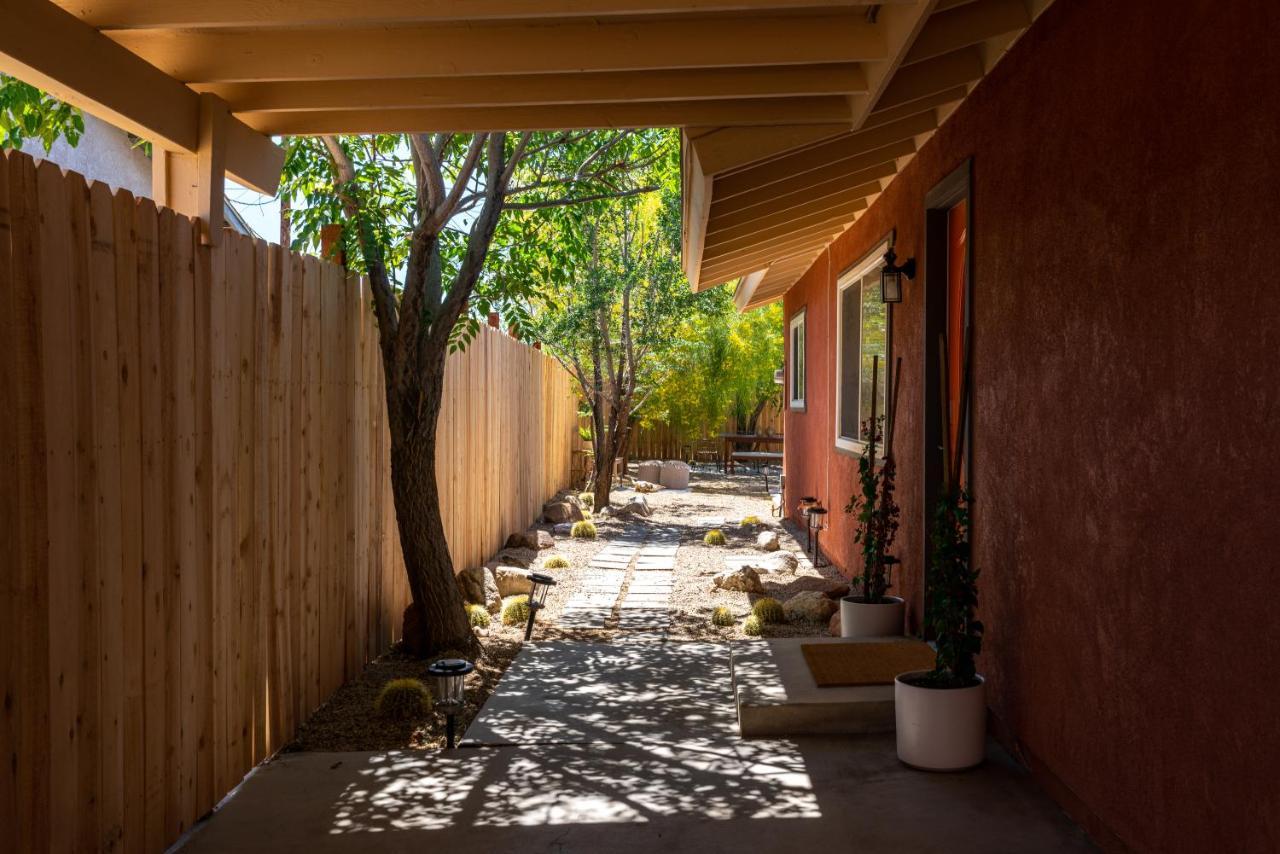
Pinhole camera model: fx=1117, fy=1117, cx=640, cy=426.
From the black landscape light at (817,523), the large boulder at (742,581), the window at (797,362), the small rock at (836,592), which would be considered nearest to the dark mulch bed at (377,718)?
the small rock at (836,592)

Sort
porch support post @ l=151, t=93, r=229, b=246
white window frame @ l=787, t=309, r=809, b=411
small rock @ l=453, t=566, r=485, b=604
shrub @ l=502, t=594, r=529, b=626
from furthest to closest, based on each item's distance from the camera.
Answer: white window frame @ l=787, t=309, r=809, b=411, small rock @ l=453, t=566, r=485, b=604, shrub @ l=502, t=594, r=529, b=626, porch support post @ l=151, t=93, r=229, b=246

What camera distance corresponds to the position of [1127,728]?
328 cm

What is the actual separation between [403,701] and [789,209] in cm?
438

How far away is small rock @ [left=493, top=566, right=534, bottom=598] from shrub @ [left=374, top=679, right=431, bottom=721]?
3180 mm

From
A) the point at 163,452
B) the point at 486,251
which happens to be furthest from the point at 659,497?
the point at 163,452

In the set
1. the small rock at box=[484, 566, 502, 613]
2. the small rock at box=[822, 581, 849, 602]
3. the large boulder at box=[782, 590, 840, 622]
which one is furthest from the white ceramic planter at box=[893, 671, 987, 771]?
the small rock at box=[484, 566, 502, 613]

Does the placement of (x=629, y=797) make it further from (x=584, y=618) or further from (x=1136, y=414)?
(x=584, y=618)

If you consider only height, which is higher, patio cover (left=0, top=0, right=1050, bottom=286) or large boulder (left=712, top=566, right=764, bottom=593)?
patio cover (left=0, top=0, right=1050, bottom=286)

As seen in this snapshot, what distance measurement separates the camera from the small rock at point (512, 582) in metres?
8.54

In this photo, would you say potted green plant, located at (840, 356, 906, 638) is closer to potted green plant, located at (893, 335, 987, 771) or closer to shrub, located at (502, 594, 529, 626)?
potted green plant, located at (893, 335, 987, 771)

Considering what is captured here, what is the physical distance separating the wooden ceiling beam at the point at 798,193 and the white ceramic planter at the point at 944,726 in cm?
329

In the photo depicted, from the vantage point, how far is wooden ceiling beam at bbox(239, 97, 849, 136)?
465 centimetres

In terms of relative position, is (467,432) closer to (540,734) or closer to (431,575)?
(431,575)

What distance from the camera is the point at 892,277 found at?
6895 mm
